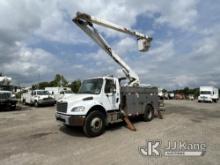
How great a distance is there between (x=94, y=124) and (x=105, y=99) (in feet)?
4.36

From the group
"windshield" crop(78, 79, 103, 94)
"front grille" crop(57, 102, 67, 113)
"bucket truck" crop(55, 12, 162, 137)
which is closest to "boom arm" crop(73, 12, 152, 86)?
"bucket truck" crop(55, 12, 162, 137)

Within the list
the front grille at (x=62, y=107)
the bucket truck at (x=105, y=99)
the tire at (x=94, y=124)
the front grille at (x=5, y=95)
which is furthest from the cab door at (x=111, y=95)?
the front grille at (x=5, y=95)

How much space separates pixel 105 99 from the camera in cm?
970

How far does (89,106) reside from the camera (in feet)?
28.8

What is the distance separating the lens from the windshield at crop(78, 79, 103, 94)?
983 cm

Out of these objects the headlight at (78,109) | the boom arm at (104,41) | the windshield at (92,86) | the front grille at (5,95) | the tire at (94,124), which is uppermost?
the boom arm at (104,41)

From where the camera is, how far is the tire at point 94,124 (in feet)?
28.2

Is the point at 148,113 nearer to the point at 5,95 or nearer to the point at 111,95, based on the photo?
the point at 111,95

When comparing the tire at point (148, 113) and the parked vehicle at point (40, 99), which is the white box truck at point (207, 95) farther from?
the tire at point (148, 113)

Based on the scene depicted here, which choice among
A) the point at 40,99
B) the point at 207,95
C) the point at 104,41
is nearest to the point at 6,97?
the point at 40,99

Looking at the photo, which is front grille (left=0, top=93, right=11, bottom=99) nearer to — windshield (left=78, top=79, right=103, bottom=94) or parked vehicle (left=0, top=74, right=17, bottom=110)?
parked vehicle (left=0, top=74, right=17, bottom=110)

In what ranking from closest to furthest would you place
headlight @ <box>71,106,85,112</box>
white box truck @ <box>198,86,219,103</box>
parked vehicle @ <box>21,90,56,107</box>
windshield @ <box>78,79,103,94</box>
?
1. headlight @ <box>71,106,85,112</box>
2. windshield @ <box>78,79,103,94</box>
3. parked vehicle @ <box>21,90,56,107</box>
4. white box truck @ <box>198,86,219,103</box>

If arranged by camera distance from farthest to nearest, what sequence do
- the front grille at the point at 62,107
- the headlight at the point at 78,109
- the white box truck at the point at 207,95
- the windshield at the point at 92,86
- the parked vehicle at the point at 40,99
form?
the white box truck at the point at 207,95 < the parked vehicle at the point at 40,99 < the windshield at the point at 92,86 < the front grille at the point at 62,107 < the headlight at the point at 78,109

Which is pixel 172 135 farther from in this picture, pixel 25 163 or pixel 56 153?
pixel 25 163
